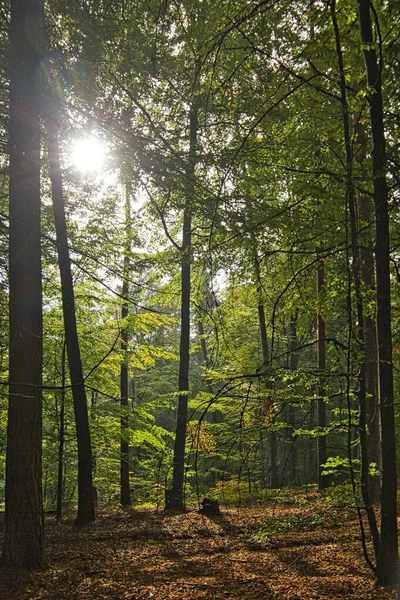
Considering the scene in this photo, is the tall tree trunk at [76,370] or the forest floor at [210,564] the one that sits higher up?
the tall tree trunk at [76,370]

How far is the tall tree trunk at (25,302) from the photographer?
16.3ft

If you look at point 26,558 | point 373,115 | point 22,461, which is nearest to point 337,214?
point 373,115

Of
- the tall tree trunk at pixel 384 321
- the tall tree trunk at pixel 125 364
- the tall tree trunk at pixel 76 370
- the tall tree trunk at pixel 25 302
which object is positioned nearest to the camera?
the tall tree trunk at pixel 384 321

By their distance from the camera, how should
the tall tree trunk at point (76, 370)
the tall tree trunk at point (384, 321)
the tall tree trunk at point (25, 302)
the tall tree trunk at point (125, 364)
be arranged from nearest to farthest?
the tall tree trunk at point (384, 321), the tall tree trunk at point (25, 302), the tall tree trunk at point (76, 370), the tall tree trunk at point (125, 364)

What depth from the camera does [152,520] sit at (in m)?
8.98

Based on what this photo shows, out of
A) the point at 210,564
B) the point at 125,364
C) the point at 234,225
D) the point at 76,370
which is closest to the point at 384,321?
the point at 234,225

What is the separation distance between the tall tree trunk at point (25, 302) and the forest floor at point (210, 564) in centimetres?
58

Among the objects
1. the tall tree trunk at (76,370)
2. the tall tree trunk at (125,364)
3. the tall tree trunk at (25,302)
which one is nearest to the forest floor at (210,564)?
the tall tree trunk at (25,302)

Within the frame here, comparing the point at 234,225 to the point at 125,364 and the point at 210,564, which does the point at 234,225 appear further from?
the point at 125,364

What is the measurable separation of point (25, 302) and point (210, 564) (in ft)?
13.6

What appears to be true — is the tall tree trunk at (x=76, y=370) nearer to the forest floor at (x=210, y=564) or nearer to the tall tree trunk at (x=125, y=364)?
the forest floor at (x=210, y=564)

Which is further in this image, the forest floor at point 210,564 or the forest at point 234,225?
the forest floor at point 210,564

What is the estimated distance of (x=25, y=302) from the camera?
527cm

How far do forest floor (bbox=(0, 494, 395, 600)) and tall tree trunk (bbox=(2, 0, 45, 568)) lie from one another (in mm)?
576
